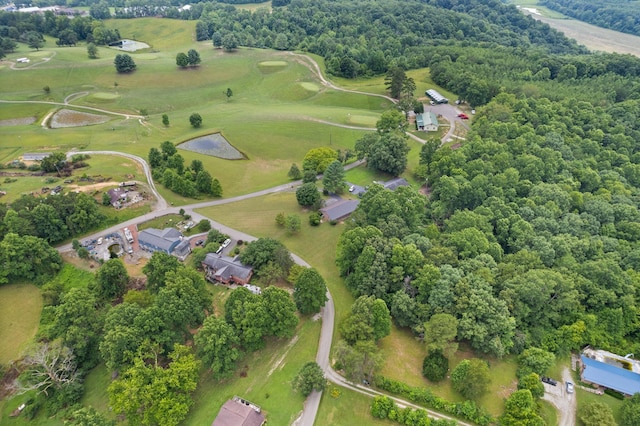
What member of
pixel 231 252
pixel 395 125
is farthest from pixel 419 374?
pixel 395 125

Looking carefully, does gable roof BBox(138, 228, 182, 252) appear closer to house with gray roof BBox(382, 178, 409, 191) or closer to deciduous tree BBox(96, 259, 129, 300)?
deciduous tree BBox(96, 259, 129, 300)

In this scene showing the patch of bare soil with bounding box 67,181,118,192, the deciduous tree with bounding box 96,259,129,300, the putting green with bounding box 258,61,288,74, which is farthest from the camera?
the putting green with bounding box 258,61,288,74

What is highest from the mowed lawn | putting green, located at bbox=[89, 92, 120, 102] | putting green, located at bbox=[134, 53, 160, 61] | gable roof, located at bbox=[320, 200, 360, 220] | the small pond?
putting green, located at bbox=[134, 53, 160, 61]

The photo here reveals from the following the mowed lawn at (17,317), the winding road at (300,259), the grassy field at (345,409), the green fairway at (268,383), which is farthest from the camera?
the mowed lawn at (17,317)

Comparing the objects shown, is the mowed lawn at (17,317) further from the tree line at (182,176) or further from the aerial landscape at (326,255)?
the tree line at (182,176)

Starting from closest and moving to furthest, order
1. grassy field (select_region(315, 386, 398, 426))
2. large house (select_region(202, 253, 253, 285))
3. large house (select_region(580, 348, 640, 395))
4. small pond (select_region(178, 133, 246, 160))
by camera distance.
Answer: grassy field (select_region(315, 386, 398, 426))
large house (select_region(580, 348, 640, 395))
large house (select_region(202, 253, 253, 285))
small pond (select_region(178, 133, 246, 160))

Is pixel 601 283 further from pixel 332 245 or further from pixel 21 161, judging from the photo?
pixel 21 161

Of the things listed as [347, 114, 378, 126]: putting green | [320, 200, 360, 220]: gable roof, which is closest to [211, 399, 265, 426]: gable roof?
[320, 200, 360, 220]: gable roof

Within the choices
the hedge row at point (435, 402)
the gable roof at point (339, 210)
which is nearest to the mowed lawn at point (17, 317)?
the hedge row at point (435, 402)
